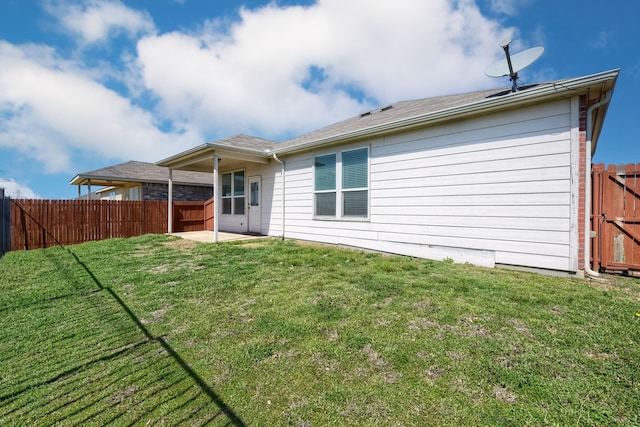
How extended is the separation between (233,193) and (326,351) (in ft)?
33.2

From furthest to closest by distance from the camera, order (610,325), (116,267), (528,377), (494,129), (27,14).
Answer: (27,14)
(116,267)
(494,129)
(610,325)
(528,377)

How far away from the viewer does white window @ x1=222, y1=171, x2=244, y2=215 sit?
36.9 ft

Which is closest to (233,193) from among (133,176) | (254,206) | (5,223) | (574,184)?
(254,206)

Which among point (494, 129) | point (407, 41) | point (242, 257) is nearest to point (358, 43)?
point (407, 41)

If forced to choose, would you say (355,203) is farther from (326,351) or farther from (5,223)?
(5,223)

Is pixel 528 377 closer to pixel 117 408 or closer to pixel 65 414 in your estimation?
pixel 117 408

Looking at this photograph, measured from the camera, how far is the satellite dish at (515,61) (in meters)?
5.05

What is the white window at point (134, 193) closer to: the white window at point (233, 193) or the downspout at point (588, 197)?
the white window at point (233, 193)

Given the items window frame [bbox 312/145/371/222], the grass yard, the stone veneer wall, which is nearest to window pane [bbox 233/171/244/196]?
window frame [bbox 312/145/371/222]

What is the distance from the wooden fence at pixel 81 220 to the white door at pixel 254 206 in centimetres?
408

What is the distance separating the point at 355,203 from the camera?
284 inches

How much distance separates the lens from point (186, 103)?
17125 mm

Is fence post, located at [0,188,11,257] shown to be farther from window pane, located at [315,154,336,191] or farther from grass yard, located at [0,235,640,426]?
window pane, located at [315,154,336,191]

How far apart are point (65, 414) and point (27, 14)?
39.4ft
